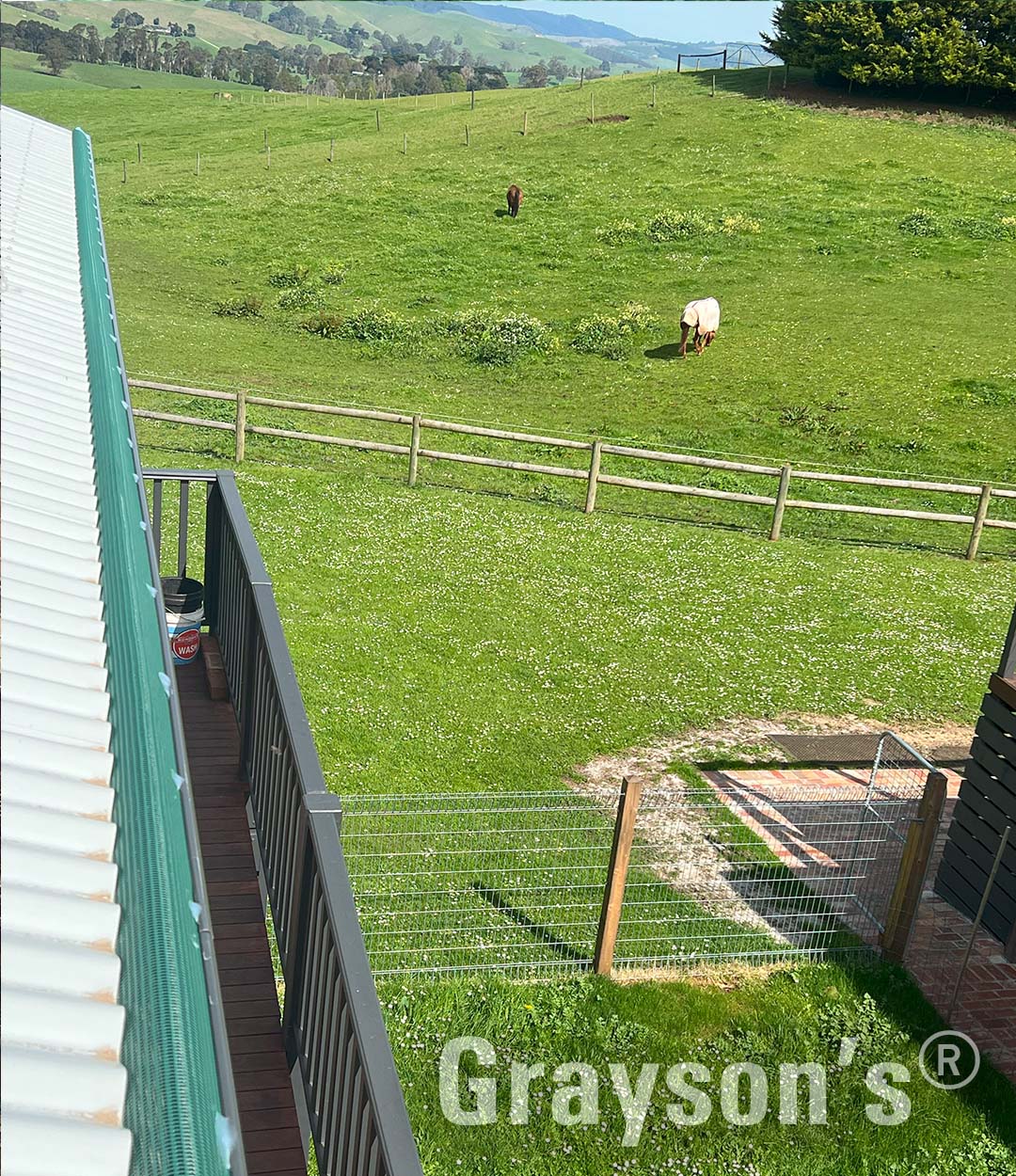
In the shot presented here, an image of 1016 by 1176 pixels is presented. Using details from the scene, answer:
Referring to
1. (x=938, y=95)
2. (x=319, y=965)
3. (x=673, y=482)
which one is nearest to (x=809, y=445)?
(x=673, y=482)

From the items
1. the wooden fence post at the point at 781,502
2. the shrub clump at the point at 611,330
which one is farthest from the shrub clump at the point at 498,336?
the wooden fence post at the point at 781,502

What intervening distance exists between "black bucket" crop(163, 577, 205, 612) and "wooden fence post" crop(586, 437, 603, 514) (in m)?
10.6

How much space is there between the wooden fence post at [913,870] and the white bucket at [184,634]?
5.08 meters

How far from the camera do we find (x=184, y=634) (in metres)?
8.29

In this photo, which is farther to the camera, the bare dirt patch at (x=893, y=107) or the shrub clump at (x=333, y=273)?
the bare dirt patch at (x=893, y=107)

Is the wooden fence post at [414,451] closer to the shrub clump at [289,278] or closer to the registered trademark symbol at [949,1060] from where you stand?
the registered trademark symbol at [949,1060]

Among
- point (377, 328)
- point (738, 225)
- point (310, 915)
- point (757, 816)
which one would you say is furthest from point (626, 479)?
point (738, 225)

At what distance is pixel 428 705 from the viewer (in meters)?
11.6

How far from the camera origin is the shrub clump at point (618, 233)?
3450 centimetres

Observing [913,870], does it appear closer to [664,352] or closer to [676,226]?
[664,352]

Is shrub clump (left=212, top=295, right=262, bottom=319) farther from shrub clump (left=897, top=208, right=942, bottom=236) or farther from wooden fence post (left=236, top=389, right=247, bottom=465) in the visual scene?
shrub clump (left=897, top=208, right=942, bottom=236)

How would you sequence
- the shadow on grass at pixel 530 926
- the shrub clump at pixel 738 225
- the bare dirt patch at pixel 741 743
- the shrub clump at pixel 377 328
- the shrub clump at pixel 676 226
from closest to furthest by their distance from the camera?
the shadow on grass at pixel 530 926, the bare dirt patch at pixel 741 743, the shrub clump at pixel 377 328, the shrub clump at pixel 738 225, the shrub clump at pixel 676 226

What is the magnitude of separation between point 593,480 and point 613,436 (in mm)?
4985

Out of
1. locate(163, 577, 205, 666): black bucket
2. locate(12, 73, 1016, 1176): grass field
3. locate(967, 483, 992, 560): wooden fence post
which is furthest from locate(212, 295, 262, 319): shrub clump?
locate(163, 577, 205, 666): black bucket
